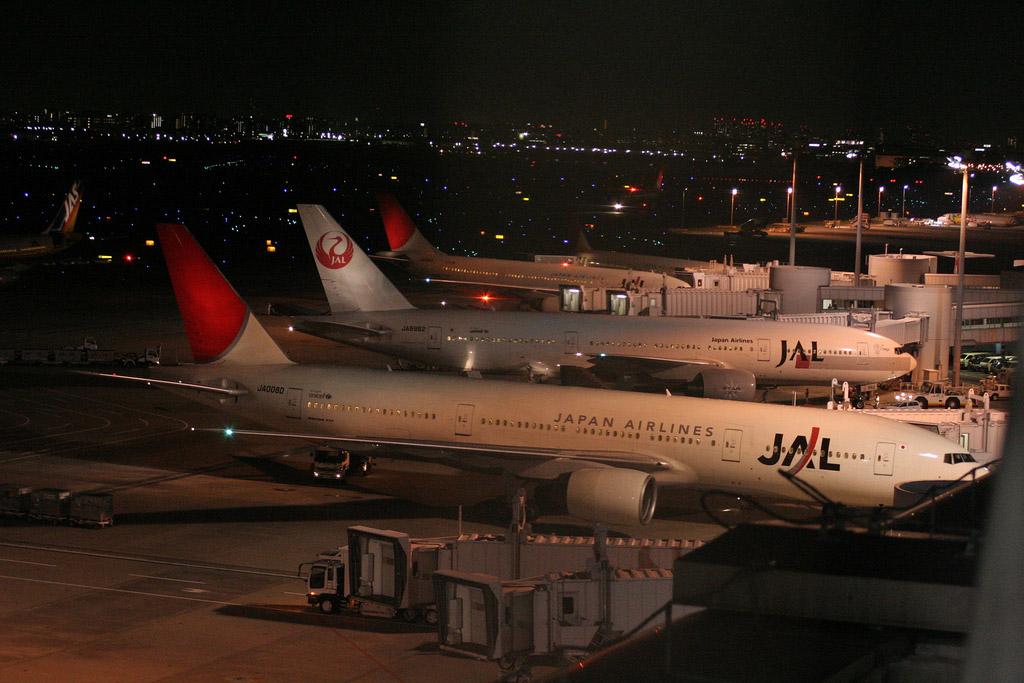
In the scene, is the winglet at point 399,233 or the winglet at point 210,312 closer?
the winglet at point 210,312

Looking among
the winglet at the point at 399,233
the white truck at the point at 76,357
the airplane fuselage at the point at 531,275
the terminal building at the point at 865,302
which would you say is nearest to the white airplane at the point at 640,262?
the airplane fuselage at the point at 531,275

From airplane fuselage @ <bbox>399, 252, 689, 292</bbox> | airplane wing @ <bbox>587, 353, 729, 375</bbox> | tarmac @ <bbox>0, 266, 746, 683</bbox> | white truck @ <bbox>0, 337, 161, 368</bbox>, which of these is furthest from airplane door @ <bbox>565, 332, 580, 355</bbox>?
airplane fuselage @ <bbox>399, 252, 689, 292</bbox>

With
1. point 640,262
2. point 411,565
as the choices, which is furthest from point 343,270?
point 640,262

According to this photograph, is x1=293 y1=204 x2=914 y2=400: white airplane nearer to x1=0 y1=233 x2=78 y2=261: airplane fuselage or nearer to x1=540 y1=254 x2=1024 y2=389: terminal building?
x1=540 y1=254 x2=1024 y2=389: terminal building

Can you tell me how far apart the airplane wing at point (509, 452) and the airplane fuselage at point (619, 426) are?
12cm

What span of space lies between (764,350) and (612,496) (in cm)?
2129

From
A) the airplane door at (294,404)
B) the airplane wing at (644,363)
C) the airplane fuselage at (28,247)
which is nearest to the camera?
the airplane door at (294,404)

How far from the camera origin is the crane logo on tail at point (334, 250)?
51625mm

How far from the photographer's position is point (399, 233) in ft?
276

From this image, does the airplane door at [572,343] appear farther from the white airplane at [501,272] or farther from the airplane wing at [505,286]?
the airplane wing at [505,286]

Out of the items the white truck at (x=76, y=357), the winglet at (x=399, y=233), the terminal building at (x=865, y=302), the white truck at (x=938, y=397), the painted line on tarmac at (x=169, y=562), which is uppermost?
the winglet at (x=399, y=233)

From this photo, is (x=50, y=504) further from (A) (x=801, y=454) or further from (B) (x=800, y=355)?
(B) (x=800, y=355)

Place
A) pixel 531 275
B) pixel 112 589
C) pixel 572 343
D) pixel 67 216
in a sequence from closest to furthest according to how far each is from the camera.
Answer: pixel 112 589 < pixel 572 343 < pixel 531 275 < pixel 67 216

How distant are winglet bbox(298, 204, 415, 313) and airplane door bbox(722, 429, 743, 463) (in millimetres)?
24197
